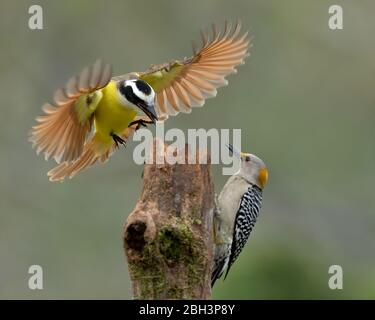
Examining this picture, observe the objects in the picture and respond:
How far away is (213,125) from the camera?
1903 cm

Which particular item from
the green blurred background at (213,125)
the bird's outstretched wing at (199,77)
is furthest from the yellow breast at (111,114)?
the green blurred background at (213,125)

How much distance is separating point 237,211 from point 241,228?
0.41ft

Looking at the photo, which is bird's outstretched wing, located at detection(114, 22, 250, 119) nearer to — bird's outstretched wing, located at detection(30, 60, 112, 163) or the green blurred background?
bird's outstretched wing, located at detection(30, 60, 112, 163)

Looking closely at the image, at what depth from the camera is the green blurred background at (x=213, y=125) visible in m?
18.1

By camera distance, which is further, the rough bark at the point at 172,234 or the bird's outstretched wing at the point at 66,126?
the bird's outstretched wing at the point at 66,126

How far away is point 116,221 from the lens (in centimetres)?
1830

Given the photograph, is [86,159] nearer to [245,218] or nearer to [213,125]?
[245,218]

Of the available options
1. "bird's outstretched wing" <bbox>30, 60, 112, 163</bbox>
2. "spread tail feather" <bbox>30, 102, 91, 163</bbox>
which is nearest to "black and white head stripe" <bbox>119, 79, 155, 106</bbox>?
"bird's outstretched wing" <bbox>30, 60, 112, 163</bbox>

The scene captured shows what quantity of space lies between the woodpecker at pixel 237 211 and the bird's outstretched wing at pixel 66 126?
3.66 ft

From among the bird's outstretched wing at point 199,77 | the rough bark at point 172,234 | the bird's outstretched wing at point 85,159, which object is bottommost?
the rough bark at point 172,234

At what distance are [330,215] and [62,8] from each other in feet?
19.8

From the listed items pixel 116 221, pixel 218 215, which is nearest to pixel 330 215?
pixel 116 221

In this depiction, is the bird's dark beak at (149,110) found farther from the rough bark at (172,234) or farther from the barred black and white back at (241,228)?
the barred black and white back at (241,228)
